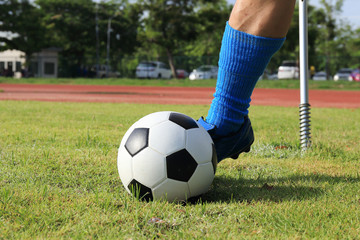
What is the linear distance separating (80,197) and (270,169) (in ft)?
4.68

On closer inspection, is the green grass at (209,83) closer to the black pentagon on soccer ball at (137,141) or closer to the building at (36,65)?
the building at (36,65)

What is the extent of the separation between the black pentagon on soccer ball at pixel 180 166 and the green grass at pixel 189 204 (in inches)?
5.9

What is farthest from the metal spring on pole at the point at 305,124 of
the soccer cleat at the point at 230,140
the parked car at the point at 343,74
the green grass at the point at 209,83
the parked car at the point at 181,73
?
the parked car at the point at 343,74

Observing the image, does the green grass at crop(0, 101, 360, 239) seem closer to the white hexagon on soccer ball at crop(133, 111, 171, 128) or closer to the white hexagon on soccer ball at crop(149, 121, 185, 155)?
the white hexagon on soccer ball at crop(149, 121, 185, 155)

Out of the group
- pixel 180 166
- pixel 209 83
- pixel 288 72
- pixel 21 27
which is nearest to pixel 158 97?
pixel 180 166

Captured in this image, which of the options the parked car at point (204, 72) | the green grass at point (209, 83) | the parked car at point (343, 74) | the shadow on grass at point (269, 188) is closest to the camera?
the shadow on grass at point (269, 188)

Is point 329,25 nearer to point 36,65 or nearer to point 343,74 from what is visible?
point 343,74

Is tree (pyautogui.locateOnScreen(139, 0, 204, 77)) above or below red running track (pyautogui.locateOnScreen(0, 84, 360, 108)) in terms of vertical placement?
above

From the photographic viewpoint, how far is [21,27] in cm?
3416

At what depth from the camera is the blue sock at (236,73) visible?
2406mm

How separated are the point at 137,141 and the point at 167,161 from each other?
0.21 m

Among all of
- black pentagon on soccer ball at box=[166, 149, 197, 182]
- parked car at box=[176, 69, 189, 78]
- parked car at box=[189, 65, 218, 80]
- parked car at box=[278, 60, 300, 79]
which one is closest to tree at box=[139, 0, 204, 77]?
parked car at box=[176, 69, 189, 78]

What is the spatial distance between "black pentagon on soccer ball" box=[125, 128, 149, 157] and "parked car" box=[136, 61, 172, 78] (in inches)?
1229

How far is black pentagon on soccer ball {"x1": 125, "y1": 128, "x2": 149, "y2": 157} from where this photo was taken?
2.21 meters
